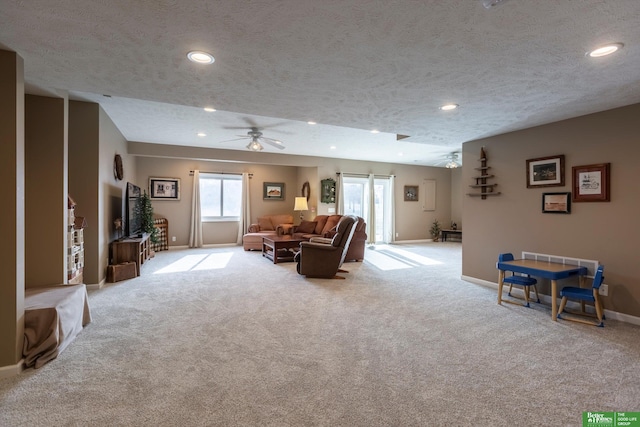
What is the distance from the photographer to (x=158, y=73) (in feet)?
8.32

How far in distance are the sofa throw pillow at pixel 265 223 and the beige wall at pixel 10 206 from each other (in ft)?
21.3

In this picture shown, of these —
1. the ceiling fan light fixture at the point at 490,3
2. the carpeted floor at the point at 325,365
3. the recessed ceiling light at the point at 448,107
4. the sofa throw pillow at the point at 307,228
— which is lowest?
the carpeted floor at the point at 325,365

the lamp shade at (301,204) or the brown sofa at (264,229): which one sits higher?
the lamp shade at (301,204)

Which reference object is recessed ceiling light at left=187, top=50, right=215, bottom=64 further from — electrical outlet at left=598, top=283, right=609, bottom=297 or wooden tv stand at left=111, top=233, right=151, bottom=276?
electrical outlet at left=598, top=283, right=609, bottom=297

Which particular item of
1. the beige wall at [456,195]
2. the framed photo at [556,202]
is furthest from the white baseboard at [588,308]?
the beige wall at [456,195]

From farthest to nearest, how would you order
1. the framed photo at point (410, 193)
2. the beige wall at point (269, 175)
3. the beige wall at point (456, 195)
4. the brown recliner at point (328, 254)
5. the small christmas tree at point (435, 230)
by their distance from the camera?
the beige wall at point (456, 195) < the small christmas tree at point (435, 230) < the framed photo at point (410, 193) < the beige wall at point (269, 175) < the brown recliner at point (328, 254)

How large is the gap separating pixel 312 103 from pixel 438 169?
859 cm

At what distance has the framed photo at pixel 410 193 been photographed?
10.2 metres

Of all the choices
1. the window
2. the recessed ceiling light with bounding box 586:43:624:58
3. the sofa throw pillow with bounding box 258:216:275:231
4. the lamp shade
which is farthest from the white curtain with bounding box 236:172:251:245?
the recessed ceiling light with bounding box 586:43:624:58

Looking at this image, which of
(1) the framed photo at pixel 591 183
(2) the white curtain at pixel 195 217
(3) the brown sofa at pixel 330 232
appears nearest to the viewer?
(1) the framed photo at pixel 591 183

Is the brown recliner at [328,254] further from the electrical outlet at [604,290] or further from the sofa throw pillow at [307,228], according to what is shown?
the electrical outlet at [604,290]

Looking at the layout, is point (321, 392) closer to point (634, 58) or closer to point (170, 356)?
point (170, 356)

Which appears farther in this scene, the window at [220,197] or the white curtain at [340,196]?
the white curtain at [340,196]

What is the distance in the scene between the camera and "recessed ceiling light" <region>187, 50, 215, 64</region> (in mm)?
2189
